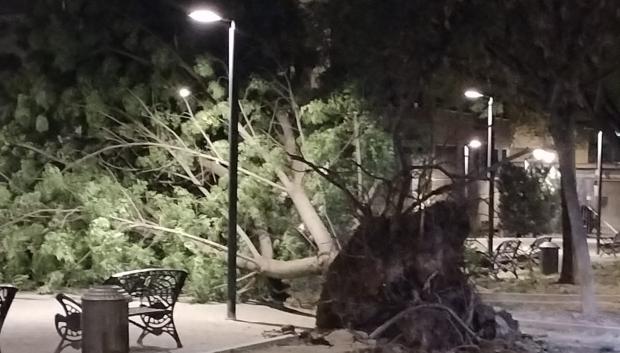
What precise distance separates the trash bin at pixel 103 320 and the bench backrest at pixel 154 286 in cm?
179

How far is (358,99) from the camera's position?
64.8ft

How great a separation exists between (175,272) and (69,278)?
7.15 metres

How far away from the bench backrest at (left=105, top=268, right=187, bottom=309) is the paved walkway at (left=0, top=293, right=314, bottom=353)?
606 millimetres

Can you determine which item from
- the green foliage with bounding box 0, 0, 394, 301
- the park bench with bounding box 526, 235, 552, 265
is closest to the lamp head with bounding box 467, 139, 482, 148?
the park bench with bounding box 526, 235, 552, 265

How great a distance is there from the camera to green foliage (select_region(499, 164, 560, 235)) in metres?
38.7

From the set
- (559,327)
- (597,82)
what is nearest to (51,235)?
(559,327)

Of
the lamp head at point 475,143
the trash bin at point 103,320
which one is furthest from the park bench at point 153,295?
the lamp head at point 475,143

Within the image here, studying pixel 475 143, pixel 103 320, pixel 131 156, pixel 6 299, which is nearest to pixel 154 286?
pixel 103 320

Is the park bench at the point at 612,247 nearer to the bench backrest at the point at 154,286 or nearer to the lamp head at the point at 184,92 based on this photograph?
the lamp head at the point at 184,92

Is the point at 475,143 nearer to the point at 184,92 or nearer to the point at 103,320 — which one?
the point at 184,92

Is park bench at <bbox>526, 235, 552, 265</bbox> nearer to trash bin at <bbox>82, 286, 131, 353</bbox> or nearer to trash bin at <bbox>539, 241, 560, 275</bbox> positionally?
trash bin at <bbox>539, 241, 560, 275</bbox>

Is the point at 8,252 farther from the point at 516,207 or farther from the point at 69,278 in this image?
the point at 516,207

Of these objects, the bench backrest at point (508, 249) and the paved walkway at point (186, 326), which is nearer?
the paved walkway at point (186, 326)

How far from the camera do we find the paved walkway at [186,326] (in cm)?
1345
